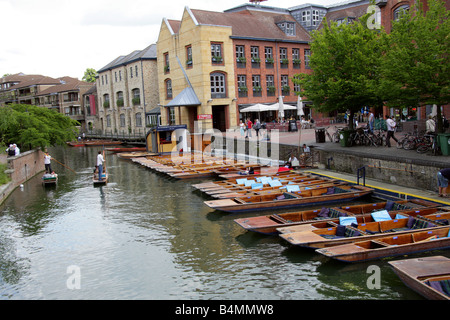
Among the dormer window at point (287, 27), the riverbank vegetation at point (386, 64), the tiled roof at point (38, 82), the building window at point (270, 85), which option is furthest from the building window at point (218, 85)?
the tiled roof at point (38, 82)

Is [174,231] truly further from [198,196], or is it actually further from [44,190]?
[44,190]

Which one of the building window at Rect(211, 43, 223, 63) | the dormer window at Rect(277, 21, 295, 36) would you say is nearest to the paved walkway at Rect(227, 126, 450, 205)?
the building window at Rect(211, 43, 223, 63)

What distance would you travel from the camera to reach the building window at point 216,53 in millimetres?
38531

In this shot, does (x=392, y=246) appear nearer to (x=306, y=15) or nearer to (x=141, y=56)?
(x=306, y=15)

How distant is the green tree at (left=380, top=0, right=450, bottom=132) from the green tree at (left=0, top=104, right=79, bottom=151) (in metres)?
22.5

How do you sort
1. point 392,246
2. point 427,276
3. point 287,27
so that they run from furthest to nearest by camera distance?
point 287,27 → point 392,246 → point 427,276

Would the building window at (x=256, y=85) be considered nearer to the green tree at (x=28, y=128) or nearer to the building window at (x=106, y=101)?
the green tree at (x=28, y=128)

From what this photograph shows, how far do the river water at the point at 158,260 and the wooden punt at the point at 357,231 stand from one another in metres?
0.52

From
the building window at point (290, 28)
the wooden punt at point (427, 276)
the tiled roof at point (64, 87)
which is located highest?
the building window at point (290, 28)

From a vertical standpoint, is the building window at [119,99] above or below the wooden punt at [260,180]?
above

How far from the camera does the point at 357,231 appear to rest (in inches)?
448

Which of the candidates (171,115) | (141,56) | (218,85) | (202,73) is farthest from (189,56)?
(141,56)

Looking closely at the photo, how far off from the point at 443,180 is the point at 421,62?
517 cm
